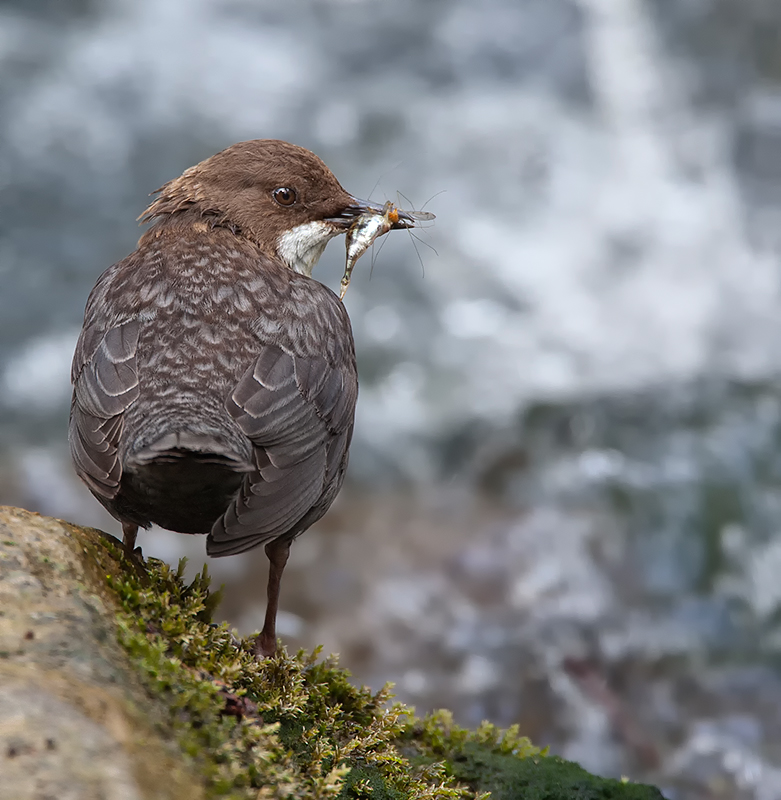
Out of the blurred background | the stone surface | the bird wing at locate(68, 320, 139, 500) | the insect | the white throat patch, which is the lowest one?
the stone surface

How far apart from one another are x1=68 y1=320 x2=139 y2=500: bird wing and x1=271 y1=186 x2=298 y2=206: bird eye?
1.12 metres

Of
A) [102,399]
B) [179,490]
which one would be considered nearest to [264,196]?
[102,399]

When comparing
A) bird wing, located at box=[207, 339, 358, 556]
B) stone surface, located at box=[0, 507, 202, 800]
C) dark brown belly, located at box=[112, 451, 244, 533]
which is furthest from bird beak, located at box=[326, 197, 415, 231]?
stone surface, located at box=[0, 507, 202, 800]

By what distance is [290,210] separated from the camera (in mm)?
4230

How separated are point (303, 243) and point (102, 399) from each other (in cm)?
148

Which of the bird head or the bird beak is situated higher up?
the bird beak

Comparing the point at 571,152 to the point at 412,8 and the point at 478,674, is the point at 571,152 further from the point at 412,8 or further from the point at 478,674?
the point at 478,674

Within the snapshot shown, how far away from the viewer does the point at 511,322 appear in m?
10.8

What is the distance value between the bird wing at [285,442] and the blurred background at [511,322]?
393 cm

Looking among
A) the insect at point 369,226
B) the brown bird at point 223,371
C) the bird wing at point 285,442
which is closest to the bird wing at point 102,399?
the brown bird at point 223,371

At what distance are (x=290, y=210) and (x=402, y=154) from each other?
806cm

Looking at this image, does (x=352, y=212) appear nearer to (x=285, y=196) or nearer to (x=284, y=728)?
(x=285, y=196)

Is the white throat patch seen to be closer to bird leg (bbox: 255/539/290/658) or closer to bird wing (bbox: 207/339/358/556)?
bird wing (bbox: 207/339/358/556)

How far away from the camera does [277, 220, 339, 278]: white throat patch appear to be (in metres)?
4.21
